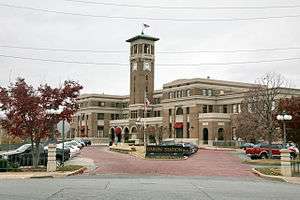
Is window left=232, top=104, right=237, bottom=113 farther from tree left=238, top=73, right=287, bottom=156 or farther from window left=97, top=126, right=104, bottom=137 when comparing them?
window left=97, top=126, right=104, bottom=137

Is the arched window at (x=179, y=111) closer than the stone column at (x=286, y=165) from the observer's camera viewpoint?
No

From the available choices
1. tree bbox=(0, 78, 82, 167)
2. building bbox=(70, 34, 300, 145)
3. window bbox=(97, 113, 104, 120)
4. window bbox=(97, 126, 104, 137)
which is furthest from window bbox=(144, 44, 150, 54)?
tree bbox=(0, 78, 82, 167)

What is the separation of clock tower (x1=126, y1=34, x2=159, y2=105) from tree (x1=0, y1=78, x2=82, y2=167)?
84.5m

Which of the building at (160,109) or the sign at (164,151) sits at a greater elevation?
the building at (160,109)

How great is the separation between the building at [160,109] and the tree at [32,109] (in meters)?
60.2

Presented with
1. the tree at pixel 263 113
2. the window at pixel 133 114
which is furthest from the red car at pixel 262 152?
the window at pixel 133 114

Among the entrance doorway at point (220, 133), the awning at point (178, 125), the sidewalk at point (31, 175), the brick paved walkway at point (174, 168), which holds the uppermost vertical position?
the awning at point (178, 125)

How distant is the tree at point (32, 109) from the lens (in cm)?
2845

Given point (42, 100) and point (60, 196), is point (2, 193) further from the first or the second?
point (42, 100)

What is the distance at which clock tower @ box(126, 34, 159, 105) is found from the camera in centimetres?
11499

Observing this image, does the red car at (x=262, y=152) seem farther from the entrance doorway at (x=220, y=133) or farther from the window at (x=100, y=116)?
the window at (x=100, y=116)

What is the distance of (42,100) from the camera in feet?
95.8

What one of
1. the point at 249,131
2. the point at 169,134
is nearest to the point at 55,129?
the point at 249,131

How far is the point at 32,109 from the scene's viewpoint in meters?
28.4
